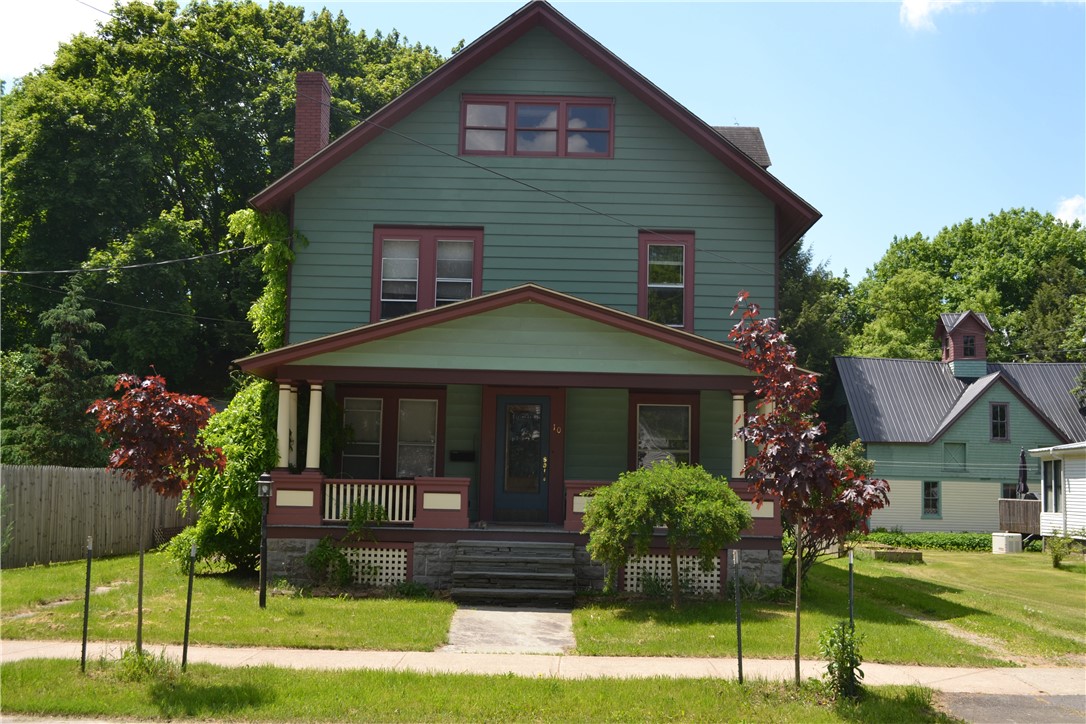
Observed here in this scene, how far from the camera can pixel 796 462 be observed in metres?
9.48

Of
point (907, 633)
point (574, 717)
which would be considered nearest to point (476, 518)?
point (907, 633)

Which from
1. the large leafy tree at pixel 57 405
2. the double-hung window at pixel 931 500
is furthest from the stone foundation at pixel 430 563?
the double-hung window at pixel 931 500

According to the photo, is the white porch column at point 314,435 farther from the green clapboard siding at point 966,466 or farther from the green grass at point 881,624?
the green clapboard siding at point 966,466

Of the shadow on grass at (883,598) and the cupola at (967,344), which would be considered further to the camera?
the cupola at (967,344)

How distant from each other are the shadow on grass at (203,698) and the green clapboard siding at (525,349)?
24.8 ft

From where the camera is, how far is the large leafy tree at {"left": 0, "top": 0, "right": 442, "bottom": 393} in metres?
32.6

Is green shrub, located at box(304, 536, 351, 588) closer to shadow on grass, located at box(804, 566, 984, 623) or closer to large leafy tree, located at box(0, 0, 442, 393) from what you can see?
shadow on grass, located at box(804, 566, 984, 623)

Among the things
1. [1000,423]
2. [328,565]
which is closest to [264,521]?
[328,565]

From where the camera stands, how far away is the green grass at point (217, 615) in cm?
1165

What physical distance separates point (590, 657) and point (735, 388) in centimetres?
629

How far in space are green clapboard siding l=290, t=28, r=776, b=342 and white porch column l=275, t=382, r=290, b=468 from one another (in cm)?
235

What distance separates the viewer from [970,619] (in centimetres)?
1489

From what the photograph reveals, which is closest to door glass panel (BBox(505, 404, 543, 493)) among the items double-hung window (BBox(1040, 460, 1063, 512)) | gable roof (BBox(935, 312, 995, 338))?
double-hung window (BBox(1040, 460, 1063, 512))

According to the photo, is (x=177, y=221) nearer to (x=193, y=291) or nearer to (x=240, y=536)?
(x=193, y=291)
